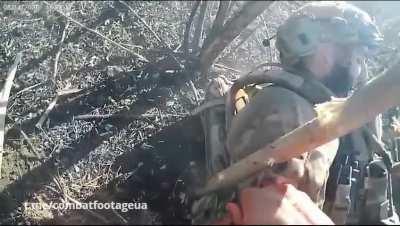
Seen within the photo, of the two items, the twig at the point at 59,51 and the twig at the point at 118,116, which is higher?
the twig at the point at 59,51

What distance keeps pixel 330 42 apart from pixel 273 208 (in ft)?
3.96

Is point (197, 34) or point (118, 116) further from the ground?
point (197, 34)

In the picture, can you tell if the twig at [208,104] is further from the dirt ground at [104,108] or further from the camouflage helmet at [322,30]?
the camouflage helmet at [322,30]

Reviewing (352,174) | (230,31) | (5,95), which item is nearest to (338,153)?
(352,174)

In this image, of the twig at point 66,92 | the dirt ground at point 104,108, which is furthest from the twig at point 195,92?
the twig at point 66,92

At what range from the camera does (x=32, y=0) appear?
170 inches

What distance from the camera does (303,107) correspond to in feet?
8.23

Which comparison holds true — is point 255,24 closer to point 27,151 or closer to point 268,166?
point 27,151

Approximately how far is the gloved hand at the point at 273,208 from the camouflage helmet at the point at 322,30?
101 centimetres

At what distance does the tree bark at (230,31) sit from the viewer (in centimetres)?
319

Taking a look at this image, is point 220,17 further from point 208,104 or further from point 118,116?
point 118,116

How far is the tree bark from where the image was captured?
319 centimetres

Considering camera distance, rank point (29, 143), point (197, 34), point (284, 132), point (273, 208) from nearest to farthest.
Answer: point (273, 208)
point (284, 132)
point (29, 143)
point (197, 34)

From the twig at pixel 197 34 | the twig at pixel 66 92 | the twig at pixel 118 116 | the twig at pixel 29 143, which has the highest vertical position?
the twig at pixel 197 34
